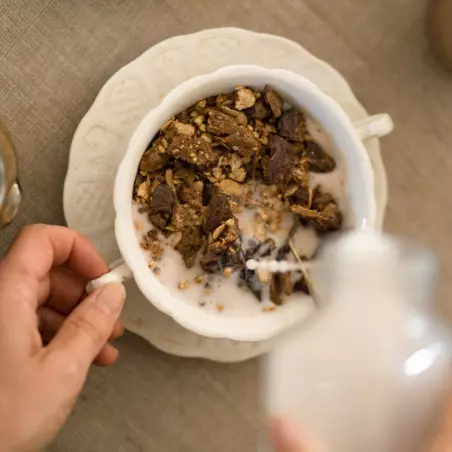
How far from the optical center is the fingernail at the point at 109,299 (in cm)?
59

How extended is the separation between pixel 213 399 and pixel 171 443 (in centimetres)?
6

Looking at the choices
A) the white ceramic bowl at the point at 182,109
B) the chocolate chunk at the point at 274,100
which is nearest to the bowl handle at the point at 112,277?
the white ceramic bowl at the point at 182,109

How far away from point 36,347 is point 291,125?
1.01 feet

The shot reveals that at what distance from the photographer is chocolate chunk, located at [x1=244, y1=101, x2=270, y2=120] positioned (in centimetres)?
69

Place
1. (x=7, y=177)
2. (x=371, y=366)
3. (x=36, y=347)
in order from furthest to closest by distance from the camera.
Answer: (x=7, y=177)
(x=36, y=347)
(x=371, y=366)

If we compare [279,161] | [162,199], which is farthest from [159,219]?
[279,161]

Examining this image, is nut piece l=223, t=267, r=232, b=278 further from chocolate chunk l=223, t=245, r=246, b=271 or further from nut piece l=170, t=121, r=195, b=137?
nut piece l=170, t=121, r=195, b=137

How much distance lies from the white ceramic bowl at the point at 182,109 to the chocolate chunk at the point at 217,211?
0.23 ft

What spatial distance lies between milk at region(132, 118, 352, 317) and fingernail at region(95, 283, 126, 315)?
0.10 metres

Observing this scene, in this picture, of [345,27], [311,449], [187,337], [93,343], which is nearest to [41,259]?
[93,343]

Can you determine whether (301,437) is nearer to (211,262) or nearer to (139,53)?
(211,262)

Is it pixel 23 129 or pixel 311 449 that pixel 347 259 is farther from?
pixel 23 129

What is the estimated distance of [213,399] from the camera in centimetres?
80

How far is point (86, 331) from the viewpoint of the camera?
22.6 inches
